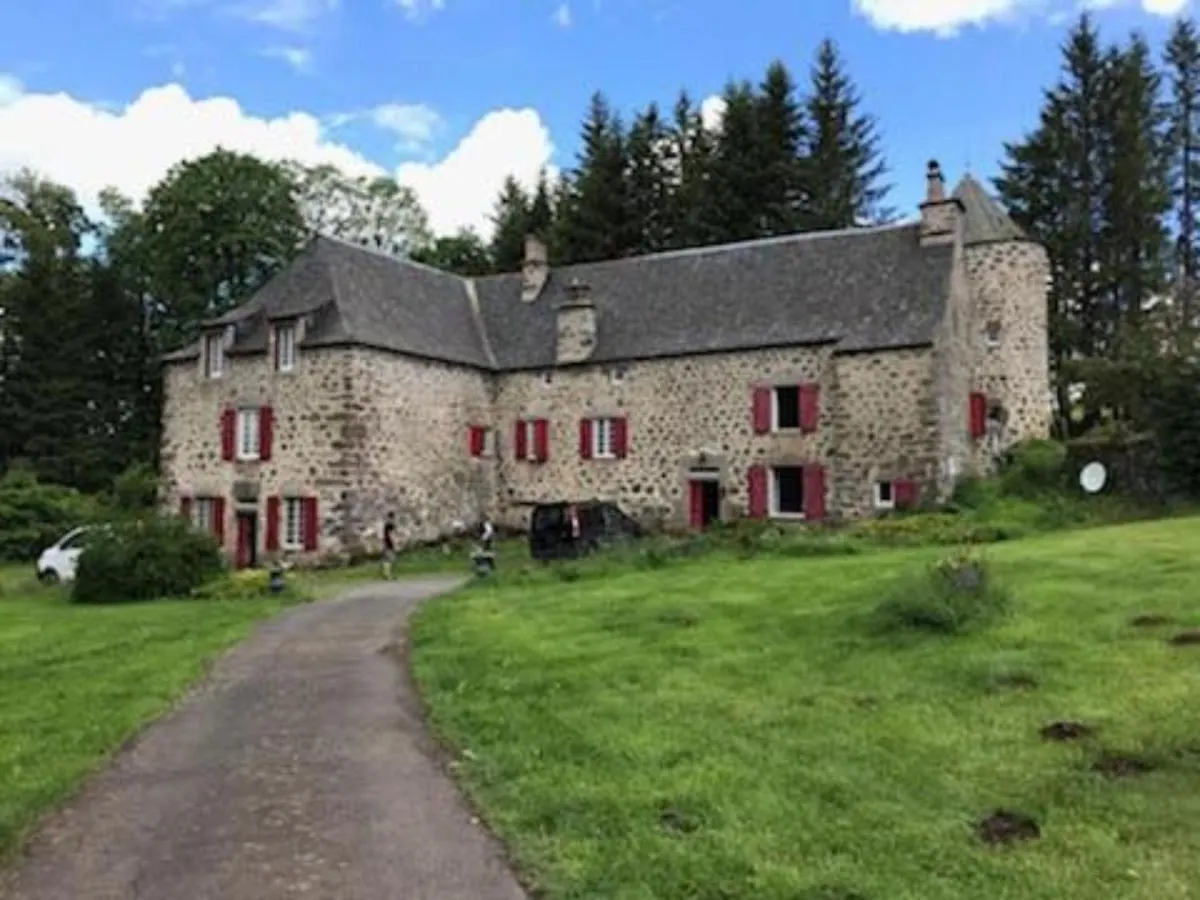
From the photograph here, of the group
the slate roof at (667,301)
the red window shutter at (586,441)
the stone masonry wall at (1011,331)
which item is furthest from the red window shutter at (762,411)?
the stone masonry wall at (1011,331)

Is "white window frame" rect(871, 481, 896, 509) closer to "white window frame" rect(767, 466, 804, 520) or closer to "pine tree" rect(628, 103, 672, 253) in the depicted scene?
"white window frame" rect(767, 466, 804, 520)

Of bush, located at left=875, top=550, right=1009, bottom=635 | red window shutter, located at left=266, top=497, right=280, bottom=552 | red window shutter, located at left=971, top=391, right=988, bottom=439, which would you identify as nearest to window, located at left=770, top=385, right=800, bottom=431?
red window shutter, located at left=971, top=391, right=988, bottom=439

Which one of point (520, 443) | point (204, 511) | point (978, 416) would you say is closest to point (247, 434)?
point (204, 511)

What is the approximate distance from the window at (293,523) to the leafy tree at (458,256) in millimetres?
24446

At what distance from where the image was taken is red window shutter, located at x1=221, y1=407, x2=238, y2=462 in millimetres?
30578

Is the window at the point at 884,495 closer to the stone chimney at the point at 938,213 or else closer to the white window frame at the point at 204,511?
the stone chimney at the point at 938,213

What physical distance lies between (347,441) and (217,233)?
23.3m

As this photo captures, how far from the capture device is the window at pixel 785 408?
1147 inches

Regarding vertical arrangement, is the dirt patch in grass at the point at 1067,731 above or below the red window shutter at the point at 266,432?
below

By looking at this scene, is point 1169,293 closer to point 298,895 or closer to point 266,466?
point 266,466

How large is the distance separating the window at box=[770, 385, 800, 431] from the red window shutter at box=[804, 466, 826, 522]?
1254 mm

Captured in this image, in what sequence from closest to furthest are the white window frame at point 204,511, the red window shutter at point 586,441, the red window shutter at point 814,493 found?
1. the red window shutter at point 814,493
2. the white window frame at point 204,511
3. the red window shutter at point 586,441

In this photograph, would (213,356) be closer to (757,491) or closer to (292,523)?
(292,523)

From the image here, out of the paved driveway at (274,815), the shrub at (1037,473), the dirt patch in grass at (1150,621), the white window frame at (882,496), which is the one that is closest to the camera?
the paved driveway at (274,815)
